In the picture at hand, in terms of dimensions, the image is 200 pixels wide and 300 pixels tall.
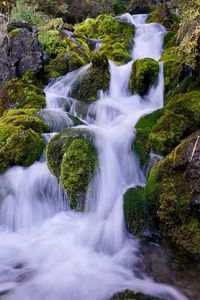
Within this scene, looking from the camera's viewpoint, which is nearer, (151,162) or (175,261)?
(175,261)

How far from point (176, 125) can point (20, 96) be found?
15.4 feet

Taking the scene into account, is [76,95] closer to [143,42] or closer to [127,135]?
[127,135]

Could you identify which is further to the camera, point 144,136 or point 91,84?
point 91,84

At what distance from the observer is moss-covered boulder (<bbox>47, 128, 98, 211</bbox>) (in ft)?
18.5

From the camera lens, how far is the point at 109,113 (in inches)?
346

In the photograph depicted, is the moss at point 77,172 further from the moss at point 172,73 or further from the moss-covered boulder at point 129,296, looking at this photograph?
the moss at point 172,73

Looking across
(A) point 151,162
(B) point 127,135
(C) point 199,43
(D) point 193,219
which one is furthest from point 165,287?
(C) point 199,43

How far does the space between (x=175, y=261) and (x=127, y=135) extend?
2808mm

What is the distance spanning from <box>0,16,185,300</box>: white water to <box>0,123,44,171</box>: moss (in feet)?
0.62

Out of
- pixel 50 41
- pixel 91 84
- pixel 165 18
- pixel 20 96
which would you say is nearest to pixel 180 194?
pixel 91 84

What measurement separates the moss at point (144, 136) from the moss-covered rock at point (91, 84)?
269 cm

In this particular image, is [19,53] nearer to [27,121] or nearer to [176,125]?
[27,121]

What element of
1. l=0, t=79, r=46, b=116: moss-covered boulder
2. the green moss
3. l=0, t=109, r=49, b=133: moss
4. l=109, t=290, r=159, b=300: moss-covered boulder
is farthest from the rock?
l=109, t=290, r=159, b=300: moss-covered boulder

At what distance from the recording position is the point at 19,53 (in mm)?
10383
